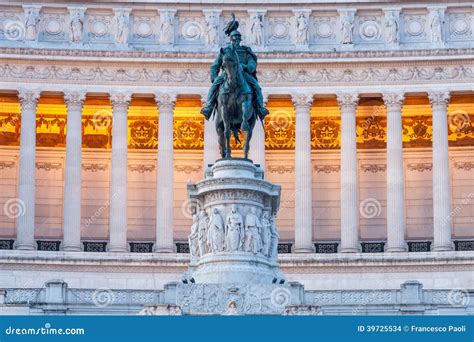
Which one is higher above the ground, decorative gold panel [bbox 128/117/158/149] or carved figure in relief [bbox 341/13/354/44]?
carved figure in relief [bbox 341/13/354/44]

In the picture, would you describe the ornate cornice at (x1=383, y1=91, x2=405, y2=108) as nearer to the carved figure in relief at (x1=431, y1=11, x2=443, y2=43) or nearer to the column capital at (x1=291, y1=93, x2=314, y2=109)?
the carved figure in relief at (x1=431, y1=11, x2=443, y2=43)

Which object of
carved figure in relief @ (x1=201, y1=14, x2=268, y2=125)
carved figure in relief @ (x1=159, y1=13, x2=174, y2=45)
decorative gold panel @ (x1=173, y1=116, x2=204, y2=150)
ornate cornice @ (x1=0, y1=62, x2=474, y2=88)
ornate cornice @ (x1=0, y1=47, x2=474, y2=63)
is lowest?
carved figure in relief @ (x1=201, y1=14, x2=268, y2=125)

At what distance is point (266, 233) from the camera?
201ft

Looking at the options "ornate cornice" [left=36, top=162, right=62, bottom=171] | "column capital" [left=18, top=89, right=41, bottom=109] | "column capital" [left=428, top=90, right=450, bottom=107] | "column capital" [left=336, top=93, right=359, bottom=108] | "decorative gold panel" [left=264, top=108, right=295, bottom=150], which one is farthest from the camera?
"ornate cornice" [left=36, top=162, right=62, bottom=171]

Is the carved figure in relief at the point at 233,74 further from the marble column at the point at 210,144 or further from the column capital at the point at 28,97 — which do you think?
the column capital at the point at 28,97

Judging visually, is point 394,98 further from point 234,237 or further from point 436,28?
point 234,237

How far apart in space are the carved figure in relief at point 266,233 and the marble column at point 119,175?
37.0m

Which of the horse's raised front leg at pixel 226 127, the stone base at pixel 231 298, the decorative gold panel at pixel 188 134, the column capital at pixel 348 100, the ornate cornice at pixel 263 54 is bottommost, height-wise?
the stone base at pixel 231 298

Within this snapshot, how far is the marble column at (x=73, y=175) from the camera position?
98312 millimetres

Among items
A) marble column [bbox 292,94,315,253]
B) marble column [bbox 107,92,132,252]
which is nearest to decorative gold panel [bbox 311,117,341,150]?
marble column [bbox 292,94,315,253]

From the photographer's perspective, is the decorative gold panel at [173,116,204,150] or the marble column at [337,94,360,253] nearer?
the marble column at [337,94,360,253]

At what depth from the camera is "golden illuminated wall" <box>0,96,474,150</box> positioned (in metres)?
105

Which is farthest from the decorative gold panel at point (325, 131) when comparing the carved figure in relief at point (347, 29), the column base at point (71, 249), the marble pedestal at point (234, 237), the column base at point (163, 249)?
the marble pedestal at point (234, 237)
